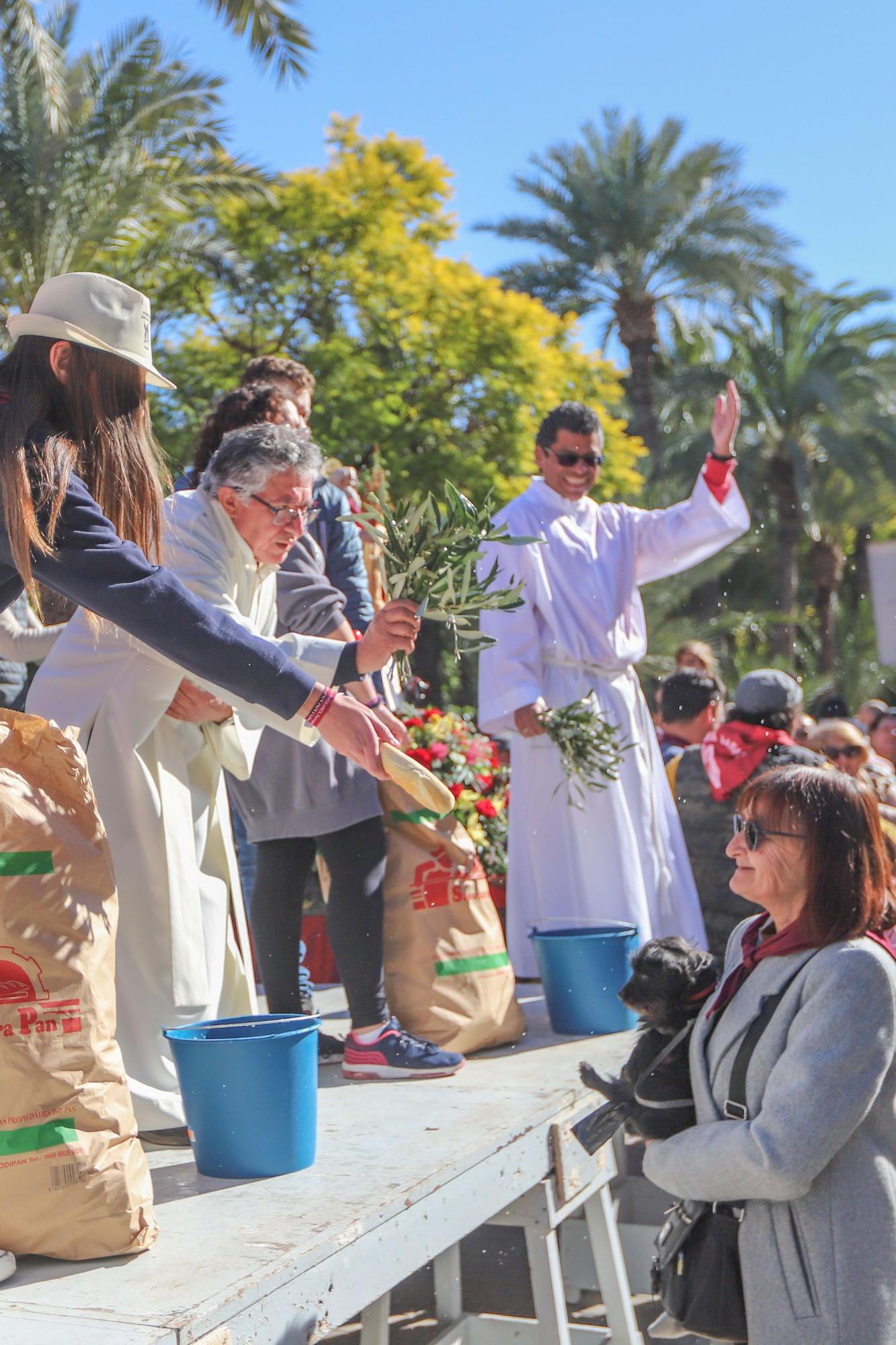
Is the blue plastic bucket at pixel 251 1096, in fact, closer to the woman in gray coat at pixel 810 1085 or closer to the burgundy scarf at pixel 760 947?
the woman in gray coat at pixel 810 1085

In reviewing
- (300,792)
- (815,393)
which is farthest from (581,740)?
(815,393)

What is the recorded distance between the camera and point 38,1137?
2.09m

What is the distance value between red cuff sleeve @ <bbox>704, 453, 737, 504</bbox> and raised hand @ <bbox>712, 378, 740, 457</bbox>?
42 millimetres

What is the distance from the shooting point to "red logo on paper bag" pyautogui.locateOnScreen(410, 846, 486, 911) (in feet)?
12.4

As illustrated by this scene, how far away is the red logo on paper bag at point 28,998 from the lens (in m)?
2.10

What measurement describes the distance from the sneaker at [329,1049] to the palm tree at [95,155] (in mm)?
11922

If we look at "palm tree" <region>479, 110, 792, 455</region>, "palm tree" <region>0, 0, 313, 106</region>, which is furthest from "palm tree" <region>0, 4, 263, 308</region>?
"palm tree" <region>479, 110, 792, 455</region>

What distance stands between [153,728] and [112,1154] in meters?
1.11

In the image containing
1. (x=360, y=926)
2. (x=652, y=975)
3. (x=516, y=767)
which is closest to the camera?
(x=652, y=975)

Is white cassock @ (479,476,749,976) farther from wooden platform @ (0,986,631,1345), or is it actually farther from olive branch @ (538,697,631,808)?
wooden platform @ (0,986,631,1345)

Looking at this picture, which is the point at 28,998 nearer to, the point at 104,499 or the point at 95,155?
the point at 104,499

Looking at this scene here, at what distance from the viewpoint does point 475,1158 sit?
2.72 m

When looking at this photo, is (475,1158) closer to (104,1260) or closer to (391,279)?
(104,1260)

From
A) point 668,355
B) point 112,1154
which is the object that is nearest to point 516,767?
point 112,1154
